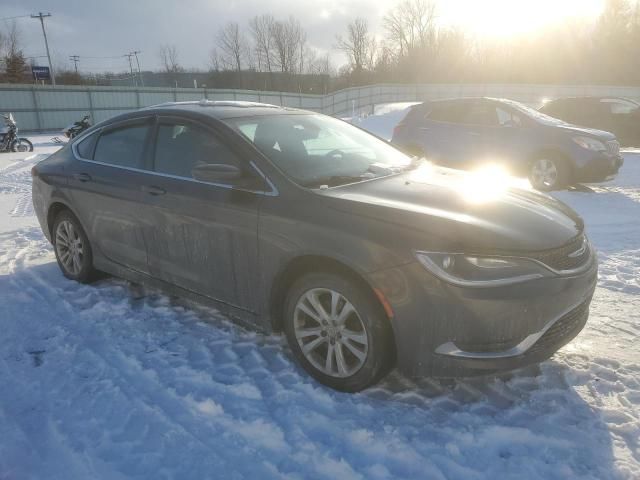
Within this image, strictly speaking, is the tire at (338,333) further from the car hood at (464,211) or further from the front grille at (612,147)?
the front grille at (612,147)

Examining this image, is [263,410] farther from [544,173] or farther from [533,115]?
[533,115]

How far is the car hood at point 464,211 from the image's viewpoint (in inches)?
97.9

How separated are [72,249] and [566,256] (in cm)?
416

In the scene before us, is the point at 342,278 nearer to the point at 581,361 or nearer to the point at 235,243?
the point at 235,243

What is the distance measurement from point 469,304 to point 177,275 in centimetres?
215

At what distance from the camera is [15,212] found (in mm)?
7902

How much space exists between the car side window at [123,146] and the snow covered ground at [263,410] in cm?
126

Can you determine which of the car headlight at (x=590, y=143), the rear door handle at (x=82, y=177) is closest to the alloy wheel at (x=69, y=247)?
the rear door handle at (x=82, y=177)

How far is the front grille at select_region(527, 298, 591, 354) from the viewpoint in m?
2.55

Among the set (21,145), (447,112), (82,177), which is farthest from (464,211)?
(21,145)

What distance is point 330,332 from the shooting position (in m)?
2.86

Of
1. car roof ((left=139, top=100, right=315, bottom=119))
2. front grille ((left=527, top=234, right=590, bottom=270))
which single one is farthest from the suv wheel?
front grille ((left=527, top=234, right=590, bottom=270))

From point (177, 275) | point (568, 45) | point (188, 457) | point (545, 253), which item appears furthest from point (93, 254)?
point (568, 45)

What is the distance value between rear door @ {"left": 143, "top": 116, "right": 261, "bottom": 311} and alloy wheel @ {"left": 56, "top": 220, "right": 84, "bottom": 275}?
1.19m
